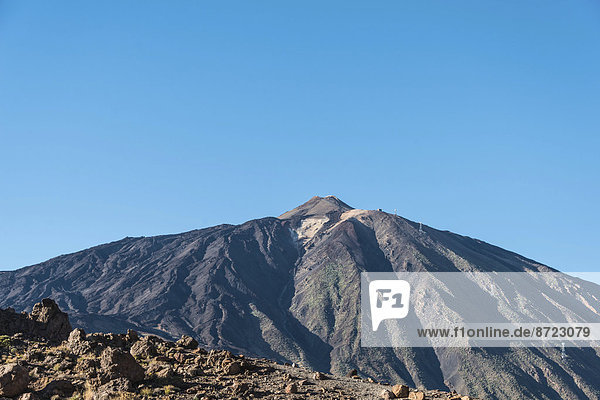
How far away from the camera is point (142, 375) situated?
18984 millimetres

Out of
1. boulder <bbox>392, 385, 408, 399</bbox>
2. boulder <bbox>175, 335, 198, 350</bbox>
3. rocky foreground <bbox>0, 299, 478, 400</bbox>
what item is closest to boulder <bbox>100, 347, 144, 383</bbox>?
rocky foreground <bbox>0, 299, 478, 400</bbox>

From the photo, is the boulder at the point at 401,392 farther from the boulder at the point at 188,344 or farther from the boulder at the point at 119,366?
the boulder at the point at 188,344

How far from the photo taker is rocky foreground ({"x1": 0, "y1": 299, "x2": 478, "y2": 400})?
17781 millimetres

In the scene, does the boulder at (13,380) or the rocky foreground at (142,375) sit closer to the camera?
the boulder at (13,380)

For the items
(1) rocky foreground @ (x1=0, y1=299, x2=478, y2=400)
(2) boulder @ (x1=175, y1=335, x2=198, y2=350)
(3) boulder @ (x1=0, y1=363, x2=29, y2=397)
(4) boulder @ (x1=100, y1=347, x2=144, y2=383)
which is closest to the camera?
(3) boulder @ (x1=0, y1=363, x2=29, y2=397)

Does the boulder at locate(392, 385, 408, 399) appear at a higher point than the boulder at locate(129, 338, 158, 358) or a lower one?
lower

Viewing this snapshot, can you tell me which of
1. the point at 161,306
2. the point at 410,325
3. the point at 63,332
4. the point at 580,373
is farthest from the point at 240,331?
the point at 63,332

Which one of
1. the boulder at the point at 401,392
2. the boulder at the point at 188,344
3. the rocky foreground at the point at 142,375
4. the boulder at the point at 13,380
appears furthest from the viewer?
the boulder at the point at 188,344

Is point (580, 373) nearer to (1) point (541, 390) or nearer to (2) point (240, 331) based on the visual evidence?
(1) point (541, 390)

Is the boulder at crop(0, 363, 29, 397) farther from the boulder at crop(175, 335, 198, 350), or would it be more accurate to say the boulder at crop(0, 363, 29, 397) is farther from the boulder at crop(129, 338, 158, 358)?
the boulder at crop(175, 335, 198, 350)

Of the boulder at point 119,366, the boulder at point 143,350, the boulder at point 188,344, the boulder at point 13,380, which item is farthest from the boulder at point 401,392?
the boulder at point 13,380

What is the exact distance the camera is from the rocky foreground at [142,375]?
17781 mm

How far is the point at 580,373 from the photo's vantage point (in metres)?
171

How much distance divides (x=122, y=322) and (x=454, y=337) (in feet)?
311
